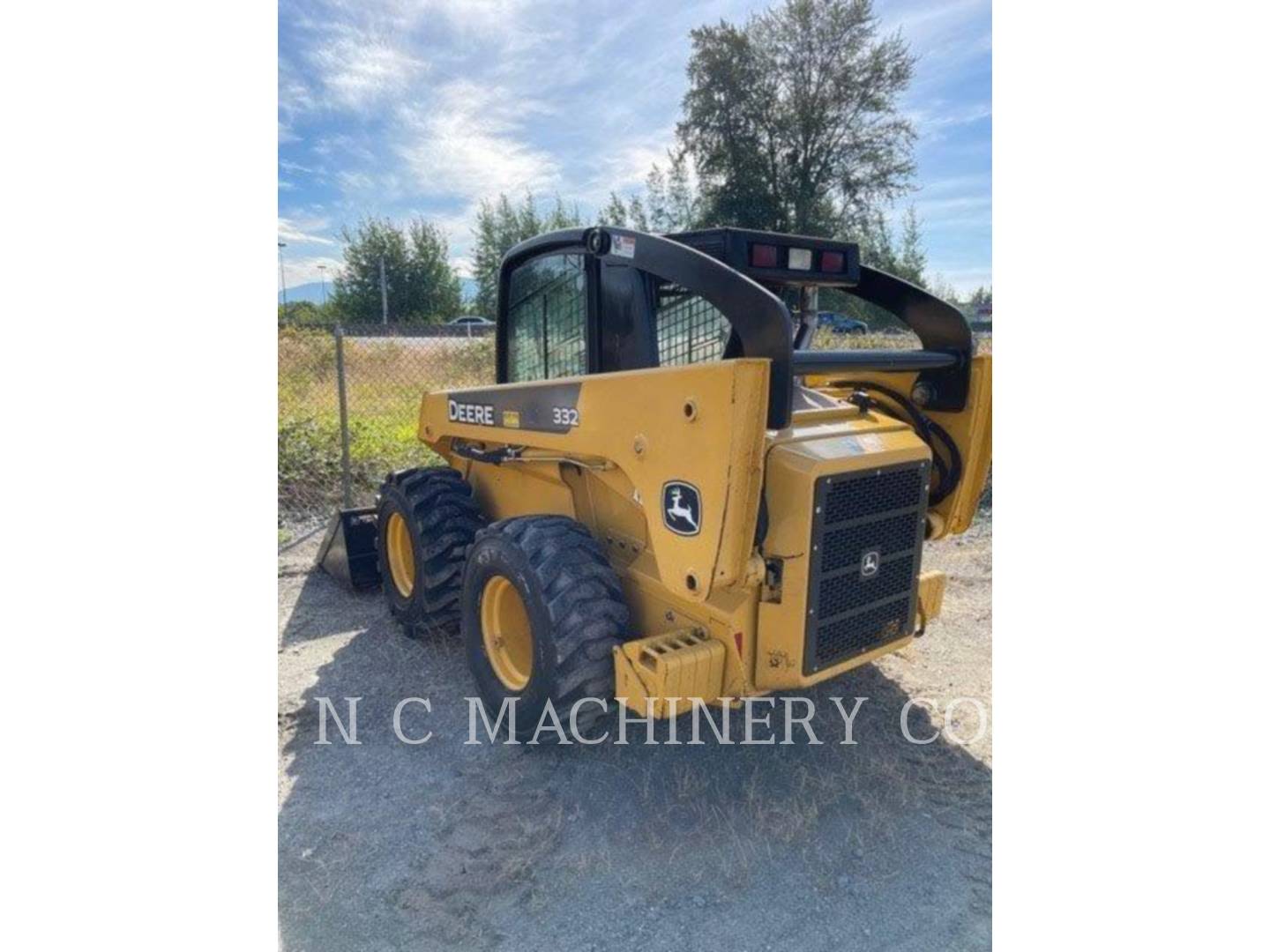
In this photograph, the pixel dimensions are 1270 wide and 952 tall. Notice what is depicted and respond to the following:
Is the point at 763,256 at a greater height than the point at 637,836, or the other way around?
the point at 763,256

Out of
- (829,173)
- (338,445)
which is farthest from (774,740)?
(829,173)

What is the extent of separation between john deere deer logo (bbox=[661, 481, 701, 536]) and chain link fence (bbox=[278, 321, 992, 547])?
13.6ft

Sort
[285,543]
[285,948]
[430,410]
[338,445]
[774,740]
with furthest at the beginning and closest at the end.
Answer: [338,445], [285,543], [430,410], [774,740], [285,948]

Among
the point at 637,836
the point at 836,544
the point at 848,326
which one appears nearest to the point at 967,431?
the point at 836,544

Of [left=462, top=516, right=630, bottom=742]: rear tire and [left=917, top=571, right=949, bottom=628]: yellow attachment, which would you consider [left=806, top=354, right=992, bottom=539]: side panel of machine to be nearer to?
[left=917, top=571, right=949, bottom=628]: yellow attachment

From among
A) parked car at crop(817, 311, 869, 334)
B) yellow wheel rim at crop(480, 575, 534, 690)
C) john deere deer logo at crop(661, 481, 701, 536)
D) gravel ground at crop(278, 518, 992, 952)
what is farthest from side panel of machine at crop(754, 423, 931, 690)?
parked car at crop(817, 311, 869, 334)

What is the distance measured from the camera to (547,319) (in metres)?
3.56

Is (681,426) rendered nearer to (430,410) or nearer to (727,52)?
(430,410)

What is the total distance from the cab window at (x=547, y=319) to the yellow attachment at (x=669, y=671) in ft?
4.07

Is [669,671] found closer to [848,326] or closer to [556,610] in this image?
[556,610]

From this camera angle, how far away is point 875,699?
3461 mm

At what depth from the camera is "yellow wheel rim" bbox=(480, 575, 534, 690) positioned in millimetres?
3178

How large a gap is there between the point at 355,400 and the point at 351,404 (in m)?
0.08

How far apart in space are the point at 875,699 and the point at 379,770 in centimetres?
222
